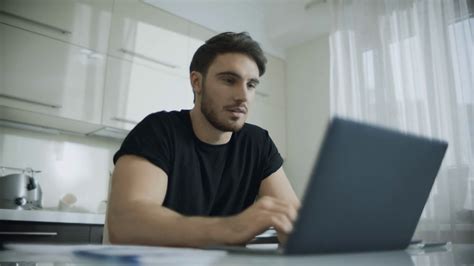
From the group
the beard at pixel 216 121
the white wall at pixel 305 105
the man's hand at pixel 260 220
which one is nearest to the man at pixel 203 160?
the beard at pixel 216 121

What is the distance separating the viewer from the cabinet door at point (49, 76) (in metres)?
2.05

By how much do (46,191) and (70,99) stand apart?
58cm

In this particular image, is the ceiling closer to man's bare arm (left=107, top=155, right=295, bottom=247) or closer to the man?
the man

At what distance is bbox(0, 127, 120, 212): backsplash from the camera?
227 centimetres

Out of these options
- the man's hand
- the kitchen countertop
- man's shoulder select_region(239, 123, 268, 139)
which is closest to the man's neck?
man's shoulder select_region(239, 123, 268, 139)

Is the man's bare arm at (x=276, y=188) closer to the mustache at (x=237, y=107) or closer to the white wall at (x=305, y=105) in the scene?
the mustache at (x=237, y=107)

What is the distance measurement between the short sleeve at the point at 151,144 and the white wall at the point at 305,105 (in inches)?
84.3

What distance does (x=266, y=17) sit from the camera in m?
3.45

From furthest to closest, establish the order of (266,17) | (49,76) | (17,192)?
(266,17) → (49,76) → (17,192)

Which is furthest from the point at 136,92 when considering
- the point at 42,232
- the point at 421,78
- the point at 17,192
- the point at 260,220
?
the point at 260,220

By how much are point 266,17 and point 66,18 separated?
175 cm

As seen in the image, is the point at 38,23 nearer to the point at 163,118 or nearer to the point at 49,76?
the point at 49,76

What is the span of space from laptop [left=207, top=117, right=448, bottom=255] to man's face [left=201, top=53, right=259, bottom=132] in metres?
0.73

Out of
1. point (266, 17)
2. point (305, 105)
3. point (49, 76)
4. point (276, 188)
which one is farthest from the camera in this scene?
point (266, 17)
